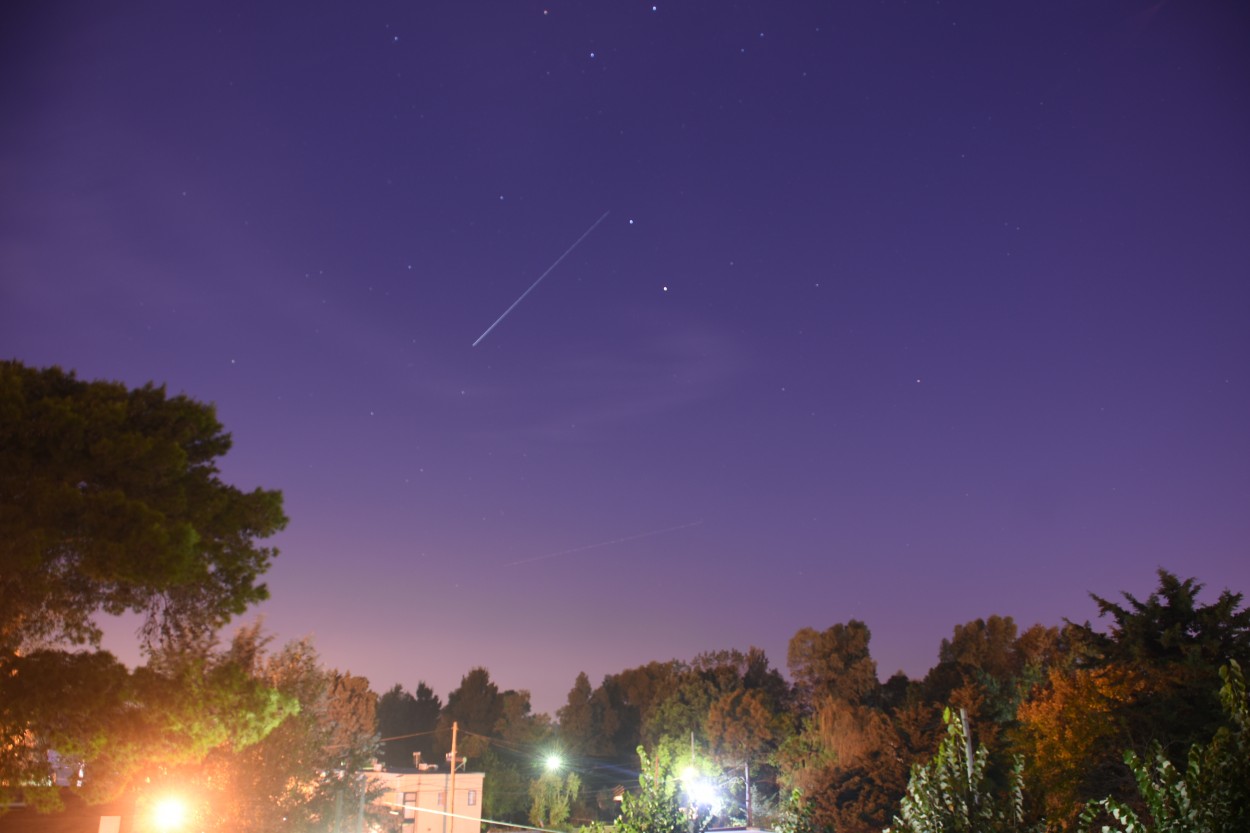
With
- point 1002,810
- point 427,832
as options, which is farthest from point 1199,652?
point 427,832

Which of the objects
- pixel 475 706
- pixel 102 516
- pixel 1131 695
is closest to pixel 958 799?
pixel 102 516

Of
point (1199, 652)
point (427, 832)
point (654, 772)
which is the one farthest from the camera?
point (427, 832)

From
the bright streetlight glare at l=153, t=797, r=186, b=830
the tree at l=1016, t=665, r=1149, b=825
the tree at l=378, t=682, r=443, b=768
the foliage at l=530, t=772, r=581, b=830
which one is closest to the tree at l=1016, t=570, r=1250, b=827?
the tree at l=1016, t=665, r=1149, b=825

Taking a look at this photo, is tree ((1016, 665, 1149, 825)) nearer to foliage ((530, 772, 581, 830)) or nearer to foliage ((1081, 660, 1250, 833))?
foliage ((1081, 660, 1250, 833))

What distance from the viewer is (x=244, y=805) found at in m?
24.6

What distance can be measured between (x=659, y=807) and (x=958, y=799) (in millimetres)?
12703

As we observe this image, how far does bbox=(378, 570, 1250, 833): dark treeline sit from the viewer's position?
34219mm

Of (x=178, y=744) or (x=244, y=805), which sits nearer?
(x=178, y=744)

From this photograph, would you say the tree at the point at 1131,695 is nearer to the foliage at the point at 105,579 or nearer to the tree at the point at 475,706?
the foliage at the point at 105,579

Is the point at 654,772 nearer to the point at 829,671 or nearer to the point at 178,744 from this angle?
the point at 178,744

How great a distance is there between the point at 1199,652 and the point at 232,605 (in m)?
32.5

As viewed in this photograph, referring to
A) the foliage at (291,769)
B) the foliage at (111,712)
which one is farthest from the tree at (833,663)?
the foliage at (111,712)

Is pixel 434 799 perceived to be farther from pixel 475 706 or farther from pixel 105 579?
pixel 475 706

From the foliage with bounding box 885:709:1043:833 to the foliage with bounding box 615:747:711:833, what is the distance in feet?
38.2
